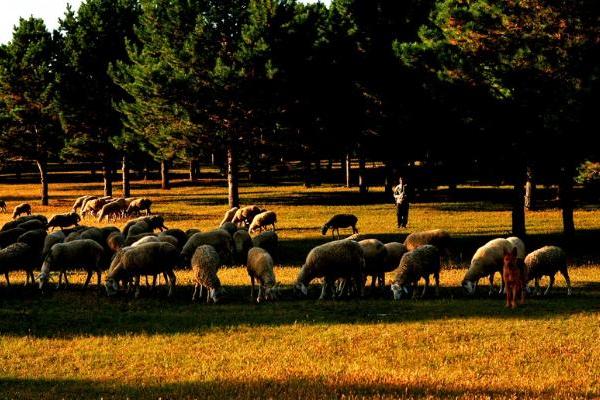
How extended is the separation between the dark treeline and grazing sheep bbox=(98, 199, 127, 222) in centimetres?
487

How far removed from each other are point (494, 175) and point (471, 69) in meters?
4.70

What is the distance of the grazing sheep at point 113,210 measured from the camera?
40.7m

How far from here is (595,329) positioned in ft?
43.0

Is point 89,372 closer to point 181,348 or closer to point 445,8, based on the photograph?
point 181,348

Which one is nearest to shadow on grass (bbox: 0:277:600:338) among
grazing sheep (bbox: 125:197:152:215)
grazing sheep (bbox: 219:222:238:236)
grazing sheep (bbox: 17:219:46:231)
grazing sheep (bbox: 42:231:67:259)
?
grazing sheep (bbox: 42:231:67:259)

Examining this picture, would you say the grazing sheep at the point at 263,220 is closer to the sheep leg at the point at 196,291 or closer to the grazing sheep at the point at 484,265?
the sheep leg at the point at 196,291

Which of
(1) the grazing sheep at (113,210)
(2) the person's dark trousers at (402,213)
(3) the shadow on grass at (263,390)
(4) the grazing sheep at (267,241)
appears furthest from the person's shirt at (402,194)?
(3) the shadow on grass at (263,390)

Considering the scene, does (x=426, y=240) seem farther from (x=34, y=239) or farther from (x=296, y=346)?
(x=34, y=239)

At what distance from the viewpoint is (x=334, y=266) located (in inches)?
689

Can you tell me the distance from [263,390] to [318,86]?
39.8 metres

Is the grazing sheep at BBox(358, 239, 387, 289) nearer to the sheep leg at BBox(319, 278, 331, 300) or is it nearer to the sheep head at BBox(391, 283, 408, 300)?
the sheep leg at BBox(319, 278, 331, 300)

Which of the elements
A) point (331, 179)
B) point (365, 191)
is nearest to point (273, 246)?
point (365, 191)

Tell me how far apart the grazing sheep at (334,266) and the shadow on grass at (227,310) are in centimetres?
47

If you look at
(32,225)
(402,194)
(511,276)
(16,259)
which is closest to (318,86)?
(402,194)
